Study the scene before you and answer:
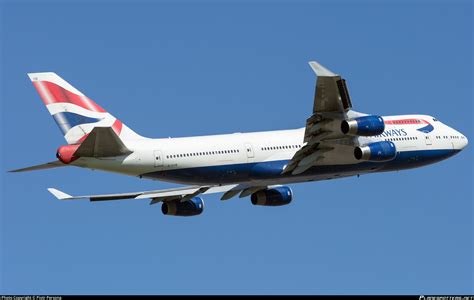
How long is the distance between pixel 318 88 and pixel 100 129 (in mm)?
11935

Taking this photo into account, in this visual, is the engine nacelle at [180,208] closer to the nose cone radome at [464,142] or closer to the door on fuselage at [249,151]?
the door on fuselage at [249,151]

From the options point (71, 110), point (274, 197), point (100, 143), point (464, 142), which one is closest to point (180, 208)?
point (274, 197)

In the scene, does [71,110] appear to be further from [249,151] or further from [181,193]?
[249,151]

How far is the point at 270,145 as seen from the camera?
71.0 meters

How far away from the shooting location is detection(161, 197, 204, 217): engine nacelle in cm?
7331

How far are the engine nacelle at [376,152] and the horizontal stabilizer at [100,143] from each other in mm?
14303

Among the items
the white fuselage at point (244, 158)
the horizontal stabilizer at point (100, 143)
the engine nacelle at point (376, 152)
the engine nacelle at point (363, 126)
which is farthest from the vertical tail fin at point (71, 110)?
the engine nacelle at point (376, 152)

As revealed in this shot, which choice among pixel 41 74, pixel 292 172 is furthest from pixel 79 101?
pixel 292 172

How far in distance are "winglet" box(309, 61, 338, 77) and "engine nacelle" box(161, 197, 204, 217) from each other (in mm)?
15790

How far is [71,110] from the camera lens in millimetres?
67812

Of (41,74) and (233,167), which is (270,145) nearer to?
(233,167)

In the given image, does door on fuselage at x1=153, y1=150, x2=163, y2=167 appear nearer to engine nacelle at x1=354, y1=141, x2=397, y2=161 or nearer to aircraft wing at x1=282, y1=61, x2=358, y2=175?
aircraft wing at x1=282, y1=61, x2=358, y2=175

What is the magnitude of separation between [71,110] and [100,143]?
5.46m

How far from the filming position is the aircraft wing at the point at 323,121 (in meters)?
62.8
